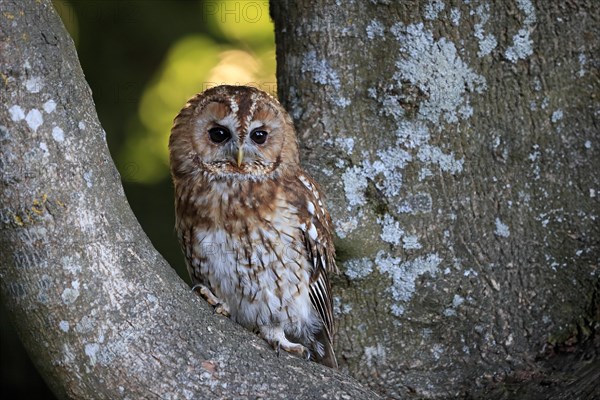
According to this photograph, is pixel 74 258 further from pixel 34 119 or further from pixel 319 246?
pixel 319 246

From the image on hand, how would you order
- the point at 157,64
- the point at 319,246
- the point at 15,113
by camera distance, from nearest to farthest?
the point at 15,113
the point at 319,246
the point at 157,64

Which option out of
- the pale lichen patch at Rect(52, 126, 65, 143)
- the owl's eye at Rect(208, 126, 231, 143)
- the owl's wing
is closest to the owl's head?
the owl's eye at Rect(208, 126, 231, 143)

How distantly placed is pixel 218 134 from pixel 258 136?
0.54 ft

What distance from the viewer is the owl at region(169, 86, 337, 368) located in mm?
Answer: 3158

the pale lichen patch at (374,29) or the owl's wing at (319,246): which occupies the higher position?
the pale lichen patch at (374,29)

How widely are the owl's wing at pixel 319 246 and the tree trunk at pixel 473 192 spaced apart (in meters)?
0.07

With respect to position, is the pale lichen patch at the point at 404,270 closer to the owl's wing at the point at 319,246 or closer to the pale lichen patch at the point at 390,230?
the pale lichen patch at the point at 390,230

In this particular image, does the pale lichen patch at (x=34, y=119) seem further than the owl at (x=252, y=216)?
No

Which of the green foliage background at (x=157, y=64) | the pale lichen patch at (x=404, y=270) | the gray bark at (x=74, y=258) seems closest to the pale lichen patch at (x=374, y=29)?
the pale lichen patch at (x=404, y=270)

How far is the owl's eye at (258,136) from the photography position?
324cm

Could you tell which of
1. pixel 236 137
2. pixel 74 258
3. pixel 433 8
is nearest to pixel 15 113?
pixel 74 258

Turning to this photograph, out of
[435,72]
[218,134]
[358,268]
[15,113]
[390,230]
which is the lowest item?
[358,268]

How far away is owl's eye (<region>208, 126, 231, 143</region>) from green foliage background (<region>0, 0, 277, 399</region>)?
175 cm

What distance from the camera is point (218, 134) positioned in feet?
10.6
